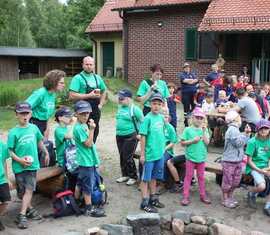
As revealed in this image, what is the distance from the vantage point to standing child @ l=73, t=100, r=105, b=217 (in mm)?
5926

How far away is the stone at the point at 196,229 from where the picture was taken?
590 centimetres

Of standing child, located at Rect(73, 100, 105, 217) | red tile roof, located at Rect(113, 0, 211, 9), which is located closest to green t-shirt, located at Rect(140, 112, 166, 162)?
standing child, located at Rect(73, 100, 105, 217)

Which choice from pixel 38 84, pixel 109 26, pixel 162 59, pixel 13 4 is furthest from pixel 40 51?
pixel 13 4

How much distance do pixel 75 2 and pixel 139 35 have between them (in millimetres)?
15689

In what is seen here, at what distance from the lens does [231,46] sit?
17.1m

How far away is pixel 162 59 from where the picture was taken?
1939 cm

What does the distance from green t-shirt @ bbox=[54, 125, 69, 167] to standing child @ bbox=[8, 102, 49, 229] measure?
0.67 meters

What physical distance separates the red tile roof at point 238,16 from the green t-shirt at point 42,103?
391 inches

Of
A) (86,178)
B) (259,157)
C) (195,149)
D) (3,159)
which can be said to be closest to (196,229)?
(195,149)

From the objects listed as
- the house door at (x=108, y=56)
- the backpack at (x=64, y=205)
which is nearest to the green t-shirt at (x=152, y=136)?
the backpack at (x=64, y=205)

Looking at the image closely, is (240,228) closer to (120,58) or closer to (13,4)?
(120,58)

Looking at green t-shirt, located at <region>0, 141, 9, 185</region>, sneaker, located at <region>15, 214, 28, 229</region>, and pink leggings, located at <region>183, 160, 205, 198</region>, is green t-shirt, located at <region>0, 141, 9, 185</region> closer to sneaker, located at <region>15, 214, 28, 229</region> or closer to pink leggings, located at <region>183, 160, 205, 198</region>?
sneaker, located at <region>15, 214, 28, 229</region>

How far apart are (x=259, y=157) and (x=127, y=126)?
1.93 m

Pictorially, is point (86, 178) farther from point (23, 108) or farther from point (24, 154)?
point (23, 108)
